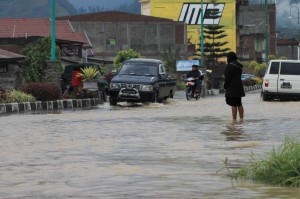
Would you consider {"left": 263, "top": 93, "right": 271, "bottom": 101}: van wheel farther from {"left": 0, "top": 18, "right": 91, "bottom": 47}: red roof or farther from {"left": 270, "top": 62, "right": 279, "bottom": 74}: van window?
{"left": 0, "top": 18, "right": 91, "bottom": 47}: red roof

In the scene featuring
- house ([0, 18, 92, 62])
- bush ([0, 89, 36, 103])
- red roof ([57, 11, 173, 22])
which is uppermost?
red roof ([57, 11, 173, 22])

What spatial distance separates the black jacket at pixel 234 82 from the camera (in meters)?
23.5

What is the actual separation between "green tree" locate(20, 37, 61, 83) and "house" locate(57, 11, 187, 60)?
42464mm

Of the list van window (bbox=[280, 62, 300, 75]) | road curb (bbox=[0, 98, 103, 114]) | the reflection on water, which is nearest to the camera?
the reflection on water

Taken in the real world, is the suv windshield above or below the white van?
above

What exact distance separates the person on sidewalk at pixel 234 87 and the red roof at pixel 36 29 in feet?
145

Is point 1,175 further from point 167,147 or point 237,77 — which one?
point 237,77

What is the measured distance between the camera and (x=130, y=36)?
95.9 meters

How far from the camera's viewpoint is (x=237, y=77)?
23875mm

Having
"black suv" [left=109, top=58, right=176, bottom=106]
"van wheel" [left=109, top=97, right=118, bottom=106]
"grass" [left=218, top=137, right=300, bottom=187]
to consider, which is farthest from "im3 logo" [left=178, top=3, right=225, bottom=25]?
"grass" [left=218, top=137, right=300, bottom=187]

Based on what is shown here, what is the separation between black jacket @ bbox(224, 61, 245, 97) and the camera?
23547mm

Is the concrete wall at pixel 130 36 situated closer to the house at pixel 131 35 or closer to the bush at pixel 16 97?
the house at pixel 131 35

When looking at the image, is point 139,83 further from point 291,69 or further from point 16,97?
point 291,69

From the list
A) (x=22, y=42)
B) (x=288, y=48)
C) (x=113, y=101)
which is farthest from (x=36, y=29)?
(x=288, y=48)
